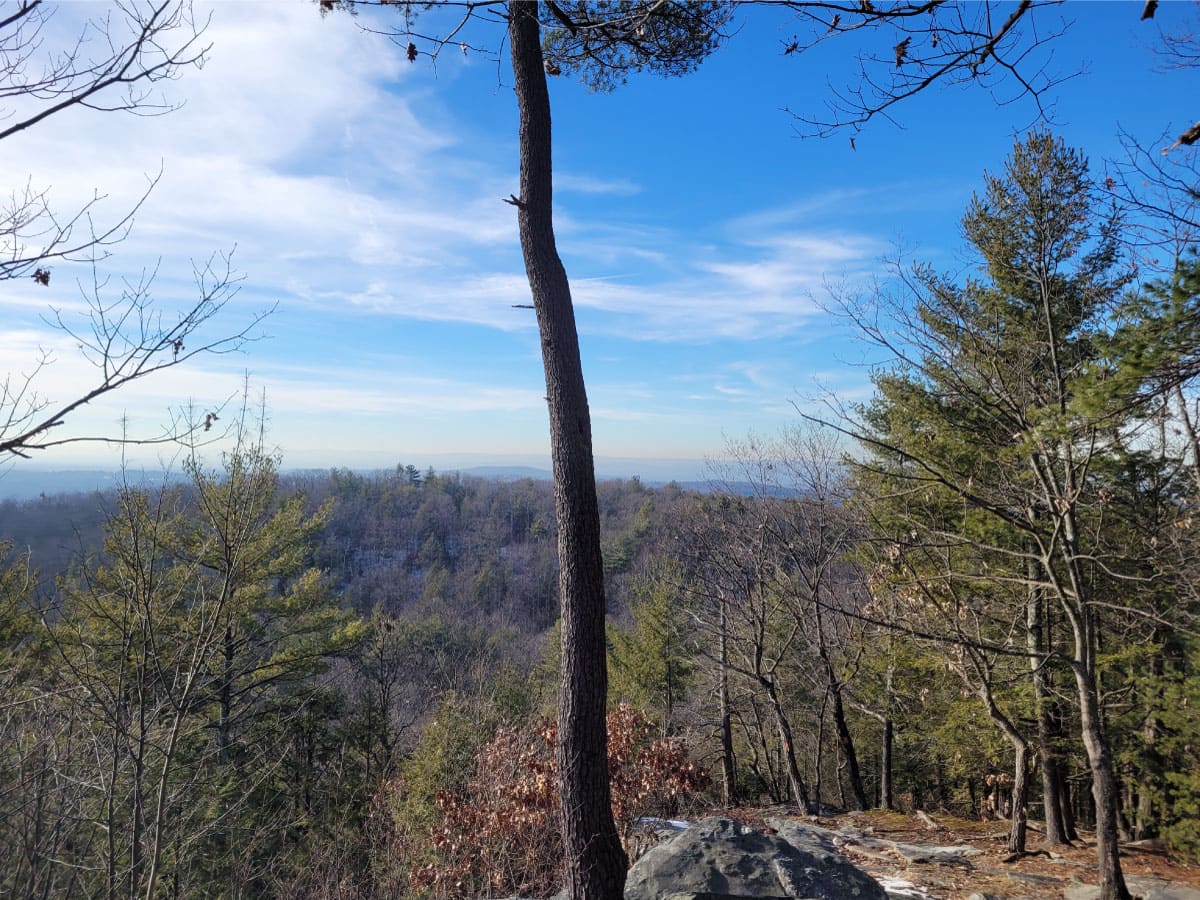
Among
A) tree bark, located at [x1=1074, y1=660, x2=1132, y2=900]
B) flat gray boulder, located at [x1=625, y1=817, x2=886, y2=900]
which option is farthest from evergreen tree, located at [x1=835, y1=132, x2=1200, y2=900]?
flat gray boulder, located at [x1=625, y1=817, x2=886, y2=900]

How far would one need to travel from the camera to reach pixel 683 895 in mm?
4137

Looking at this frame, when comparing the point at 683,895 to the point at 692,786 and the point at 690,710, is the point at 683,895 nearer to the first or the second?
the point at 692,786

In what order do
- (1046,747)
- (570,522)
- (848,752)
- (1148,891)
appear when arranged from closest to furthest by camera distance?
(570,522) < (1148,891) < (1046,747) < (848,752)

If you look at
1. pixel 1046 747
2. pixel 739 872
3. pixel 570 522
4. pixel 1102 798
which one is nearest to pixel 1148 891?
pixel 1102 798

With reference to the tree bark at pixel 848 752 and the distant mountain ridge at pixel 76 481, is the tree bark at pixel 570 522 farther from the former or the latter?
the tree bark at pixel 848 752

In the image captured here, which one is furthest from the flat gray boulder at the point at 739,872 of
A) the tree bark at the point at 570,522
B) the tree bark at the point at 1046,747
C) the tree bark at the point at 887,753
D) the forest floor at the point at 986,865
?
the tree bark at the point at 887,753

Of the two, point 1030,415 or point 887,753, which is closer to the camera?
point 1030,415

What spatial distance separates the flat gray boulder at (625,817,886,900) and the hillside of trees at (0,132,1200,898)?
6.20ft

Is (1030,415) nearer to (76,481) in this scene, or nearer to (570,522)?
(570,522)

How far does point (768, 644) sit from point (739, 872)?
35.5ft

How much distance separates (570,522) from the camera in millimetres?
3740

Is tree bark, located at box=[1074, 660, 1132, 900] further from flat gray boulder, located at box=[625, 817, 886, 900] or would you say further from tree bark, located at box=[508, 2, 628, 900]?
tree bark, located at box=[508, 2, 628, 900]

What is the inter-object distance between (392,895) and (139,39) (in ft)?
25.9

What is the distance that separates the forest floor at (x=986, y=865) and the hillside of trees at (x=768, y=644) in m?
0.44
